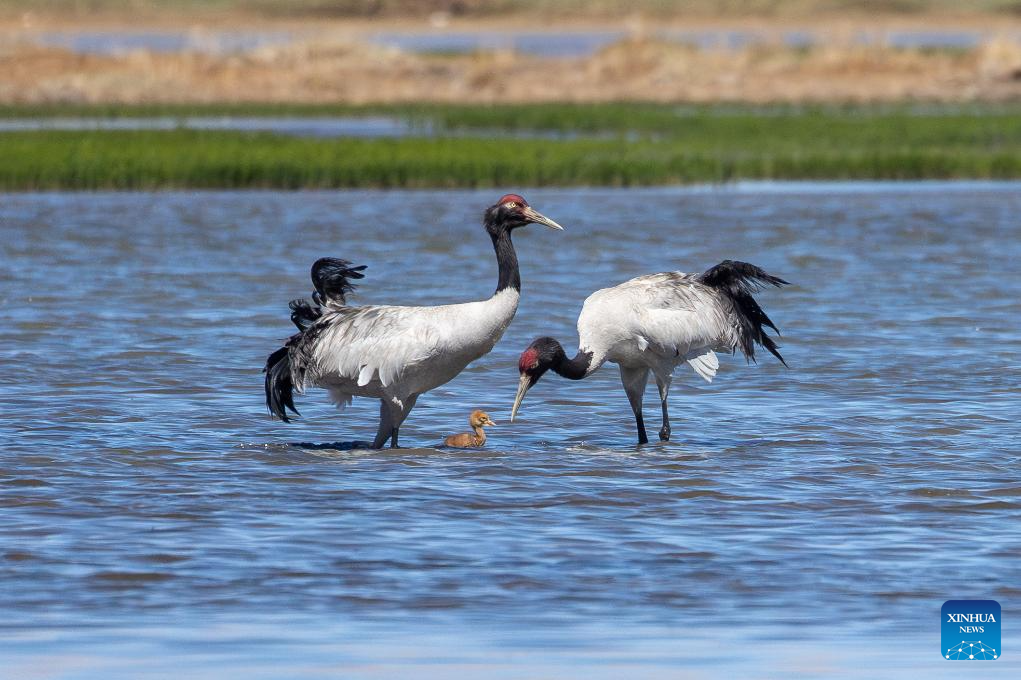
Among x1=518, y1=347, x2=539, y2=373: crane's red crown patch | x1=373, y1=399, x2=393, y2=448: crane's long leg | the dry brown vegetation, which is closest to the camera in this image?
x1=518, y1=347, x2=539, y2=373: crane's red crown patch

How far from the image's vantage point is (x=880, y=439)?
41.5 ft

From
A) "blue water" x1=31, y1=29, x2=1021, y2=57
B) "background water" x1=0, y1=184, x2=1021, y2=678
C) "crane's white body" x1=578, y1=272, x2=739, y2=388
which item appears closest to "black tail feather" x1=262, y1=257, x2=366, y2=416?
"background water" x1=0, y1=184, x2=1021, y2=678

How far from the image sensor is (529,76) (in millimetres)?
69062

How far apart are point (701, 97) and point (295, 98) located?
13.6 m

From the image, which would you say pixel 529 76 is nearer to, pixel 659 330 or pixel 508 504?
pixel 659 330

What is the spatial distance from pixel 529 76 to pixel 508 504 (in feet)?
195

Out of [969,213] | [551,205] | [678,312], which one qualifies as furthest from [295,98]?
[678,312]

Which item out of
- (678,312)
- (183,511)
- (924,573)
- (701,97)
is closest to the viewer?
(924,573)

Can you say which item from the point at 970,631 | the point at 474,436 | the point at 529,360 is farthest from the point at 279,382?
the point at 970,631

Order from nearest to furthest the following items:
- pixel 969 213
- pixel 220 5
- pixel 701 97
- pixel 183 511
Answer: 1. pixel 183 511
2. pixel 969 213
3. pixel 701 97
4. pixel 220 5

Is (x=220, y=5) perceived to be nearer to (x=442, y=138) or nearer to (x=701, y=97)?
(x=701, y=97)

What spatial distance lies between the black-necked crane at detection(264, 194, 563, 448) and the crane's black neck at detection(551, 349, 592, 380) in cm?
43

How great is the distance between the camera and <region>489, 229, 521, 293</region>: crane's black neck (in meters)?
11.6

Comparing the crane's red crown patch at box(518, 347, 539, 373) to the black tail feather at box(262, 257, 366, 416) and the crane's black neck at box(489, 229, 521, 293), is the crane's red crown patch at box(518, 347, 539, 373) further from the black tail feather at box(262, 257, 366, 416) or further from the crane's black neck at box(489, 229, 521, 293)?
the black tail feather at box(262, 257, 366, 416)
